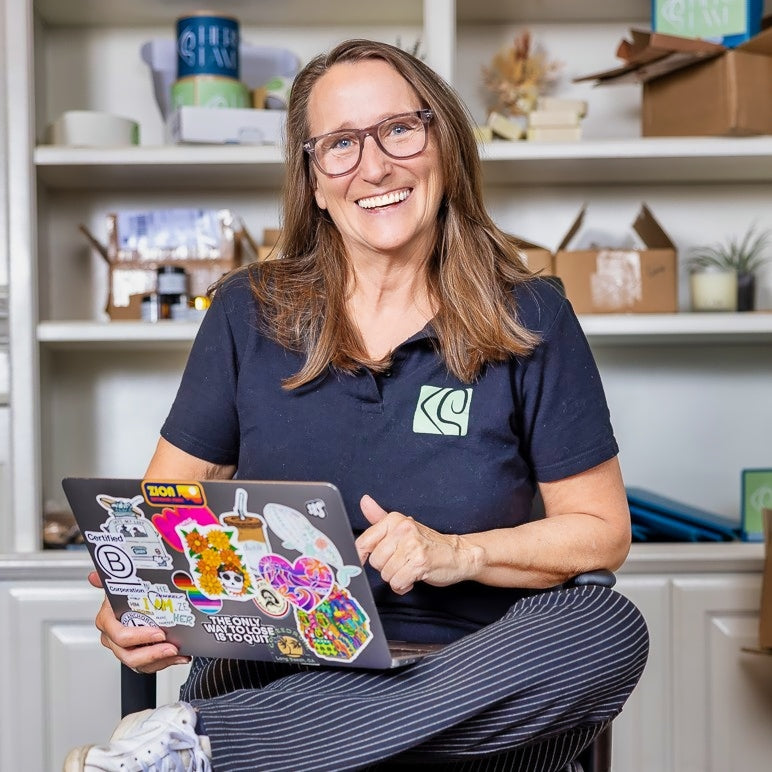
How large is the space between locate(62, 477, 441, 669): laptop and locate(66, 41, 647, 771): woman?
50 millimetres

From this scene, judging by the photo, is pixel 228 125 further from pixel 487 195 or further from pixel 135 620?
pixel 135 620

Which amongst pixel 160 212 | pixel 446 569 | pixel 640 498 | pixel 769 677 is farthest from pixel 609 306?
pixel 446 569

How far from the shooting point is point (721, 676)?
77.4 inches

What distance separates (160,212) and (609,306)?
0.90m

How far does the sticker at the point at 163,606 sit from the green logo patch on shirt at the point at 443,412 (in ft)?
1.14

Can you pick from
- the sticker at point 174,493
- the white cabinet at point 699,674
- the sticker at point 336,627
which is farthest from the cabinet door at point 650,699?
the sticker at point 174,493

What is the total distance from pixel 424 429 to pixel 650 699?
0.99 m

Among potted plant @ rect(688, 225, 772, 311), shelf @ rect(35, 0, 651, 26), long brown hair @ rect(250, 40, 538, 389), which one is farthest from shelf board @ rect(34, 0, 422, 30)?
long brown hair @ rect(250, 40, 538, 389)

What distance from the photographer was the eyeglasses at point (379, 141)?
1312 mm

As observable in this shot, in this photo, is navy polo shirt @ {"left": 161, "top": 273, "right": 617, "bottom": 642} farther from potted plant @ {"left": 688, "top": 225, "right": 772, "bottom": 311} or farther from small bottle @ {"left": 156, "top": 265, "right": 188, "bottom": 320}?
→ potted plant @ {"left": 688, "top": 225, "right": 772, "bottom": 311}

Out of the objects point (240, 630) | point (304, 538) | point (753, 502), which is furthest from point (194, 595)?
point (753, 502)

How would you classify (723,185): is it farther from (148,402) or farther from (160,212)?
(148,402)

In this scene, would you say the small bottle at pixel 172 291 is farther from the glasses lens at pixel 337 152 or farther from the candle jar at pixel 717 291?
the candle jar at pixel 717 291

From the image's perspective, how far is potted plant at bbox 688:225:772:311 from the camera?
2.18 meters
